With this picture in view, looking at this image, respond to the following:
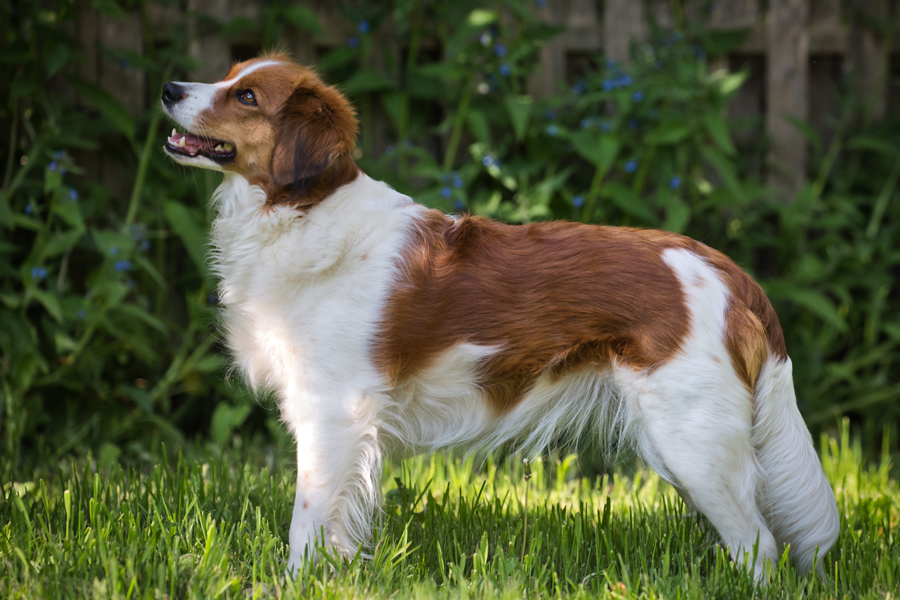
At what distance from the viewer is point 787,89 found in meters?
4.49

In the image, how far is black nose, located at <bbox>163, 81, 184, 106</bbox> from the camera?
2.51 m

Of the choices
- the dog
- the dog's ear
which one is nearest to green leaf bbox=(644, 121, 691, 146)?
the dog

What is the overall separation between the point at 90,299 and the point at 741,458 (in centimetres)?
285

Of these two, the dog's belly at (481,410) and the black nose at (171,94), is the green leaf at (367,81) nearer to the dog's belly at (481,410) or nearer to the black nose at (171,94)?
the black nose at (171,94)

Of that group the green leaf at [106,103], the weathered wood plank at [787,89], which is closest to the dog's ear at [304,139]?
the green leaf at [106,103]

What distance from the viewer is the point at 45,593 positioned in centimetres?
205

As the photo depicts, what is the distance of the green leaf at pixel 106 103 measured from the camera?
3715 mm

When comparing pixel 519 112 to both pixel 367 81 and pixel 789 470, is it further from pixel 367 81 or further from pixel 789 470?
pixel 789 470

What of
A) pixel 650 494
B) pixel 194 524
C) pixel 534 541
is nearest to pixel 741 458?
pixel 534 541

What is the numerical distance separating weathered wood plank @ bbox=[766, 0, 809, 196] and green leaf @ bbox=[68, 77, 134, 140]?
11.4ft

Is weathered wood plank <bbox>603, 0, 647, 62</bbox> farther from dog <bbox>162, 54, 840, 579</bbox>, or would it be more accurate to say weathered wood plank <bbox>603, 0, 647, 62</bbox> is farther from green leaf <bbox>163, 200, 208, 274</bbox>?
green leaf <bbox>163, 200, 208, 274</bbox>

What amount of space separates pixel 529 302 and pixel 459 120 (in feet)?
6.37

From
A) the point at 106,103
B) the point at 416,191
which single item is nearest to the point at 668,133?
the point at 416,191

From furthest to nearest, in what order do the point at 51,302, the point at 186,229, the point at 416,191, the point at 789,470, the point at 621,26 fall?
1. the point at 621,26
2. the point at 416,191
3. the point at 186,229
4. the point at 51,302
5. the point at 789,470
